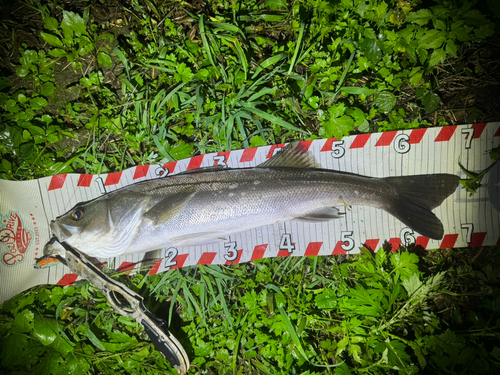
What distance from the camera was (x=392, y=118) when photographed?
2639mm

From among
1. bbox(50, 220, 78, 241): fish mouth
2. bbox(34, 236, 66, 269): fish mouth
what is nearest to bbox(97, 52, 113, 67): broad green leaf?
bbox(50, 220, 78, 241): fish mouth

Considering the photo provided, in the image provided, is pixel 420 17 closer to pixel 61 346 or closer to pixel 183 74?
pixel 183 74

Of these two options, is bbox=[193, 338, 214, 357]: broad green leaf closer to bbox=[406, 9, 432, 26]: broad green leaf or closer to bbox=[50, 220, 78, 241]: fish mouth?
bbox=[50, 220, 78, 241]: fish mouth

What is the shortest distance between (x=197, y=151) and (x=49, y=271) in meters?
1.91

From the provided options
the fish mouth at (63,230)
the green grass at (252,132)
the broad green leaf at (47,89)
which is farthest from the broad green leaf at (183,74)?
the fish mouth at (63,230)

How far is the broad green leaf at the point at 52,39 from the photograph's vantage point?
2805 mm

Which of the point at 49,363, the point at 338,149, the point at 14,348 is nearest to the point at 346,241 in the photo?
the point at 338,149

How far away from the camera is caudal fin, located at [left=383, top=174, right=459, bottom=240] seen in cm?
251

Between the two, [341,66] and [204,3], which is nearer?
[341,66]

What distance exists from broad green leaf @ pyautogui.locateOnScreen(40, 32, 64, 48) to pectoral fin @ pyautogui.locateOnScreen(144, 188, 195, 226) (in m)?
2.03

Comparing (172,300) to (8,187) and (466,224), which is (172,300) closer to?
(8,187)

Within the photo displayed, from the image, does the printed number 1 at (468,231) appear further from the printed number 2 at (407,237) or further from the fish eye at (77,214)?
the fish eye at (77,214)

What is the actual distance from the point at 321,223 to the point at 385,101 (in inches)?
51.7

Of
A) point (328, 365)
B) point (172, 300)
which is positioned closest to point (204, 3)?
point (172, 300)
